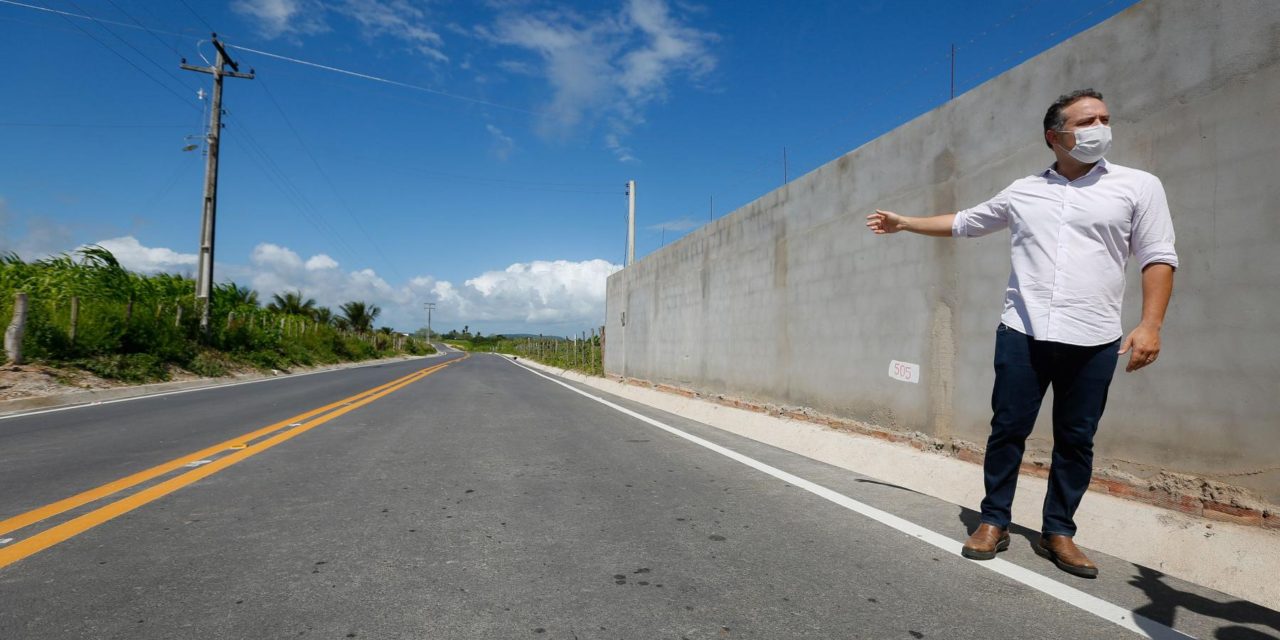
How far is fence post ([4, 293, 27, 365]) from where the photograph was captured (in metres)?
10.6

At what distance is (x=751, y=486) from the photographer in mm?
A: 4086

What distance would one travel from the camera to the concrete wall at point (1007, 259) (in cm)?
286

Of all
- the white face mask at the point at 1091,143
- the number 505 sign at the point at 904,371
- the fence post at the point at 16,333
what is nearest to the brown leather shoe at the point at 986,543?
the white face mask at the point at 1091,143

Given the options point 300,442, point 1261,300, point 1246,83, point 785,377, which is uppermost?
point 1246,83

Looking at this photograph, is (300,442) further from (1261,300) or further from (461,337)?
(461,337)

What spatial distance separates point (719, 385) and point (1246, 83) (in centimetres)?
738

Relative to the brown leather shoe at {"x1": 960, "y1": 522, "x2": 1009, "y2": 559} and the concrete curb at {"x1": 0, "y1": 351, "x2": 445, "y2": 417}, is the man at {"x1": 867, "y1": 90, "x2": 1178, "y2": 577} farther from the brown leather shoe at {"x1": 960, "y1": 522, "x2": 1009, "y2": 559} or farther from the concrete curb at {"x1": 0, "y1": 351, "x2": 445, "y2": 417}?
the concrete curb at {"x1": 0, "y1": 351, "x2": 445, "y2": 417}

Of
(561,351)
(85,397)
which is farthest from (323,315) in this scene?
(85,397)

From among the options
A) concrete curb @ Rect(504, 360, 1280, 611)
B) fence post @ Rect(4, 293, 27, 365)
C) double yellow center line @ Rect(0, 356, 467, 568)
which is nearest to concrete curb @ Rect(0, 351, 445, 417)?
fence post @ Rect(4, 293, 27, 365)

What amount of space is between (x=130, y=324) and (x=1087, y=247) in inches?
717

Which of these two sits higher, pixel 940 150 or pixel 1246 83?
pixel 940 150

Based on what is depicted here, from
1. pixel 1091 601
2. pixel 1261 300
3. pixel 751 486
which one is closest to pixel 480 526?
pixel 751 486

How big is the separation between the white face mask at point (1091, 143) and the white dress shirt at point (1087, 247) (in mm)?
103

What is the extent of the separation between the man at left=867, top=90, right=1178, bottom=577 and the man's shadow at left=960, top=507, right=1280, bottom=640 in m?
0.23
